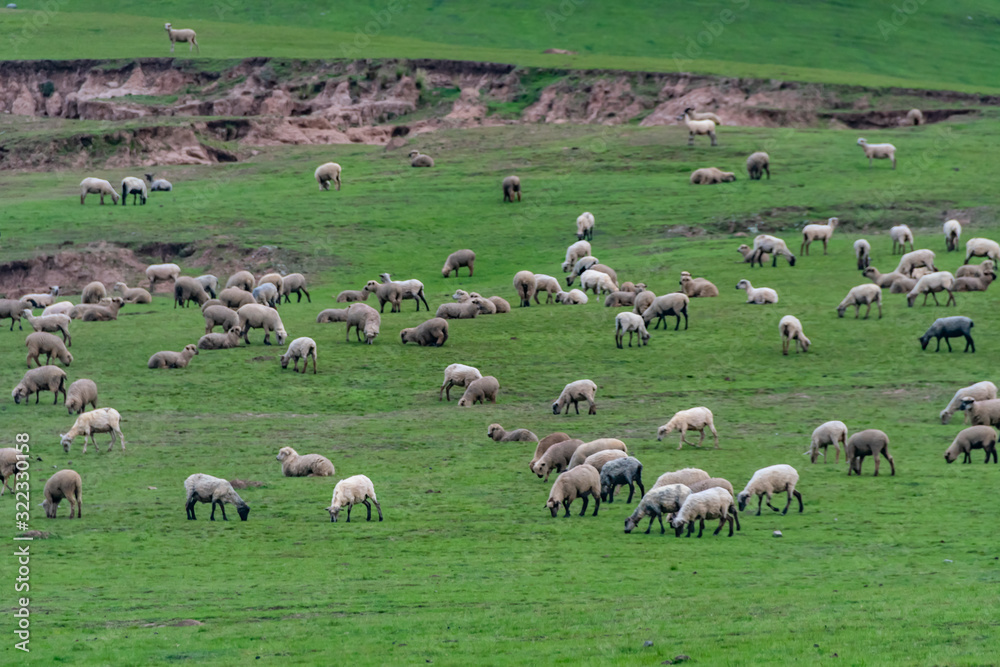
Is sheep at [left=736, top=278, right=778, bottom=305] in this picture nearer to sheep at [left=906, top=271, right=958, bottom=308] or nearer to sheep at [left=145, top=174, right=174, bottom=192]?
sheep at [left=906, top=271, right=958, bottom=308]

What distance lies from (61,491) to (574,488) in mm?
8643

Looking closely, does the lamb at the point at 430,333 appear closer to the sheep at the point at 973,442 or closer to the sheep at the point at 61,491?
the sheep at the point at 973,442

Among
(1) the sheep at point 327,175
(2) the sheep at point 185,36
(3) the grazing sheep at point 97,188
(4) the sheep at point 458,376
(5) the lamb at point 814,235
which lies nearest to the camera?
(4) the sheep at point 458,376

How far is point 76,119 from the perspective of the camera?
80062 millimetres

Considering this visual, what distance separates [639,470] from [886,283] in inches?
933

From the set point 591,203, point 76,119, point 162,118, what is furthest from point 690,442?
point 76,119

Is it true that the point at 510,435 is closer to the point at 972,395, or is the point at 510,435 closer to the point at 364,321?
the point at 972,395

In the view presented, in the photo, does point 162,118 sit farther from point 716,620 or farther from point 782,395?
point 716,620

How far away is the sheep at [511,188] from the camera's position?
2355 inches

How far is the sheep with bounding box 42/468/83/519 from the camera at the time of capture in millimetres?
23203

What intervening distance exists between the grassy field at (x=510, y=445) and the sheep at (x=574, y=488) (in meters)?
0.58

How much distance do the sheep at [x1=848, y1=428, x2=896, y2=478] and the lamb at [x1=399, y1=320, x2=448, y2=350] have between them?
15.0 m

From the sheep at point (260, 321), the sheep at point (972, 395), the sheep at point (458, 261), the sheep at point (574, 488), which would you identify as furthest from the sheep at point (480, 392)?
the sheep at point (458, 261)

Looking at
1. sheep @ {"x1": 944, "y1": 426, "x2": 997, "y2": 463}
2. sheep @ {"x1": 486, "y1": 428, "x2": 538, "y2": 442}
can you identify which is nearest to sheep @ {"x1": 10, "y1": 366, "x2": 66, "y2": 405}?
sheep @ {"x1": 486, "y1": 428, "x2": 538, "y2": 442}
